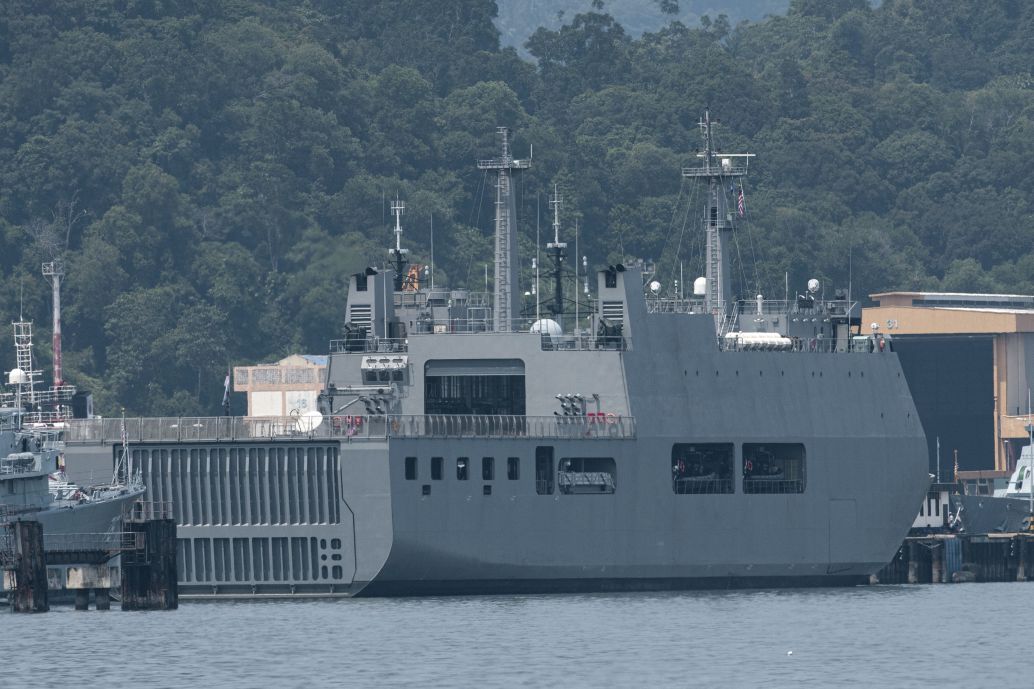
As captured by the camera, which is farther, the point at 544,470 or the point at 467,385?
the point at 467,385

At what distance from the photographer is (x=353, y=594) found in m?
68.9

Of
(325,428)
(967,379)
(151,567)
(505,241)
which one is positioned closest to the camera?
(151,567)

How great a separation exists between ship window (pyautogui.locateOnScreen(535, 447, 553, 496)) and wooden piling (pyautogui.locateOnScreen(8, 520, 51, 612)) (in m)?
14.2

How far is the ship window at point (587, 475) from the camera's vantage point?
71.0m

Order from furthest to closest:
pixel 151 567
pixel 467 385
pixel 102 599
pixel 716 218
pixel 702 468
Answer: pixel 716 218
pixel 702 468
pixel 467 385
pixel 102 599
pixel 151 567

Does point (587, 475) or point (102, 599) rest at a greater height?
point (587, 475)

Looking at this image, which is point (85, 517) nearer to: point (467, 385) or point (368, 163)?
point (467, 385)

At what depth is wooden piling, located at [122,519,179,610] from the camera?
62125 millimetres

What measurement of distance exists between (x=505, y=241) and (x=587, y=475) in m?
8.31

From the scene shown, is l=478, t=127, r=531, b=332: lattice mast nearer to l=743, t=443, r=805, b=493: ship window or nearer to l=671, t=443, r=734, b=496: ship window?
l=671, t=443, r=734, b=496: ship window

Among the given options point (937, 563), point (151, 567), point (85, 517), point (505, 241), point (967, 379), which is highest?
point (505, 241)

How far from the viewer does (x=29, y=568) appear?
200ft

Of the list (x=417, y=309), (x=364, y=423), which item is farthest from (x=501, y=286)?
(x=364, y=423)

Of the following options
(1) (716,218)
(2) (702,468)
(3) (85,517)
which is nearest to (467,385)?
(2) (702,468)
